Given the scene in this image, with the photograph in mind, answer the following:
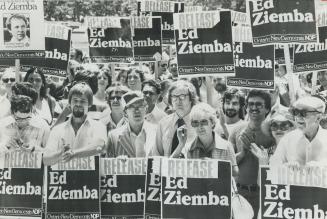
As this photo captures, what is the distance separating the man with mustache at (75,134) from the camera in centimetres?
504

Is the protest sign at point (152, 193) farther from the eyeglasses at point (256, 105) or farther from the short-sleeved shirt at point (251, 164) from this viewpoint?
the eyeglasses at point (256, 105)

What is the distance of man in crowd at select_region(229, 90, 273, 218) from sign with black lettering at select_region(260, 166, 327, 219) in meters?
0.17

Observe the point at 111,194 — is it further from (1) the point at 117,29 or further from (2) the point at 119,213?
(1) the point at 117,29

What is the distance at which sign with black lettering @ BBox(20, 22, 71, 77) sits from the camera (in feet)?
17.6

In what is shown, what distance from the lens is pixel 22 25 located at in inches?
196

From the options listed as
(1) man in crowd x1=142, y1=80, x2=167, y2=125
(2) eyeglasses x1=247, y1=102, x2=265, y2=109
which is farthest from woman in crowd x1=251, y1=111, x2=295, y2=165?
(1) man in crowd x1=142, y1=80, x2=167, y2=125

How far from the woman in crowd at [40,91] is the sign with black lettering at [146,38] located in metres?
0.94

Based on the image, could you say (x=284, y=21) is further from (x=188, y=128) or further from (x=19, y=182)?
(x=19, y=182)

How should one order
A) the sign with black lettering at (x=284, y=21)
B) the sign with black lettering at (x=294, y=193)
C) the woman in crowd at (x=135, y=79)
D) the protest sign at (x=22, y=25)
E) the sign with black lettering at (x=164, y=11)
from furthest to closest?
the sign with black lettering at (x=164, y=11)
the woman in crowd at (x=135, y=79)
the protest sign at (x=22, y=25)
the sign with black lettering at (x=284, y=21)
the sign with black lettering at (x=294, y=193)

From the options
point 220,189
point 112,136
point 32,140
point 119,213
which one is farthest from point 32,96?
point 220,189

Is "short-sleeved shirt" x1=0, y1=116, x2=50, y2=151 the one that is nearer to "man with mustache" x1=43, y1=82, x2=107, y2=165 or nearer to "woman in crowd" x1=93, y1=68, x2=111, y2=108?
"man with mustache" x1=43, y1=82, x2=107, y2=165

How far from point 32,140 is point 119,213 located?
0.87 metres

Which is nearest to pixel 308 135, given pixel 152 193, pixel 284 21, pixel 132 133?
pixel 284 21

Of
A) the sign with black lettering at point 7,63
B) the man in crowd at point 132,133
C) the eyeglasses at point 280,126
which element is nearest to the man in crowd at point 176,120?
the man in crowd at point 132,133
